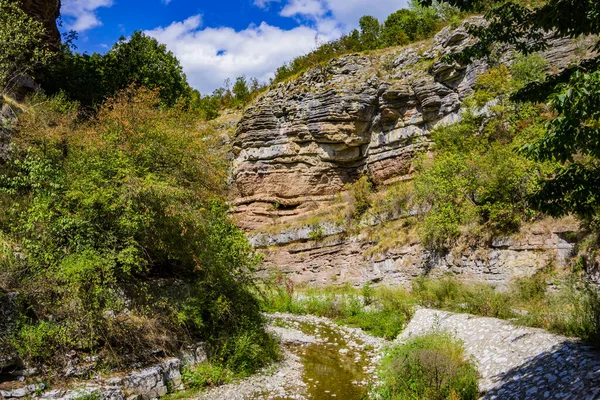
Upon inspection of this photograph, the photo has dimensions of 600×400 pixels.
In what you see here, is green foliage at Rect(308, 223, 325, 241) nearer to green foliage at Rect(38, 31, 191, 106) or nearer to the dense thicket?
green foliage at Rect(38, 31, 191, 106)

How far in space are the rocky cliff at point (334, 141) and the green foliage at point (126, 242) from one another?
1407 centimetres

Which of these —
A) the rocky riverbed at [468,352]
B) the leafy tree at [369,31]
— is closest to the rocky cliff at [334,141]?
the leafy tree at [369,31]

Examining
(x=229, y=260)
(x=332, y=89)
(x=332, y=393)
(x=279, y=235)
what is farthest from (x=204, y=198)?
(x=332, y=89)

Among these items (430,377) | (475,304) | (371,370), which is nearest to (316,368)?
(371,370)

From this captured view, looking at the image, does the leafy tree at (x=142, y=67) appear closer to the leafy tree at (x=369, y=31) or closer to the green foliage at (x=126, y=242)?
the green foliage at (x=126, y=242)

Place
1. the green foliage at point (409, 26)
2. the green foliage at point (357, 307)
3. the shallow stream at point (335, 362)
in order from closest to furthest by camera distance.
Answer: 1. the shallow stream at point (335, 362)
2. the green foliage at point (357, 307)
3. the green foliage at point (409, 26)

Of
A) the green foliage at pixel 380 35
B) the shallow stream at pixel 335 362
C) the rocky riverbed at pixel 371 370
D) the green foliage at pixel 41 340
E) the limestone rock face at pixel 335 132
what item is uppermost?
the green foliage at pixel 380 35

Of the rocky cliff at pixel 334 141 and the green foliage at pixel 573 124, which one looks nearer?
the green foliage at pixel 573 124

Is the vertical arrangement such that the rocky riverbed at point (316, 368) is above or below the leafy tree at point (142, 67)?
below

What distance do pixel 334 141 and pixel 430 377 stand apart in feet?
84.7

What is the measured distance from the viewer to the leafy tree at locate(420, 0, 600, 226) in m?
4.13

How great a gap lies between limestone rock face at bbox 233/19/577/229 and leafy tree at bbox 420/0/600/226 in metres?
23.7

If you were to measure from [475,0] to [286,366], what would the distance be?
10601 mm

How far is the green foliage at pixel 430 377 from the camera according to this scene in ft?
25.0
